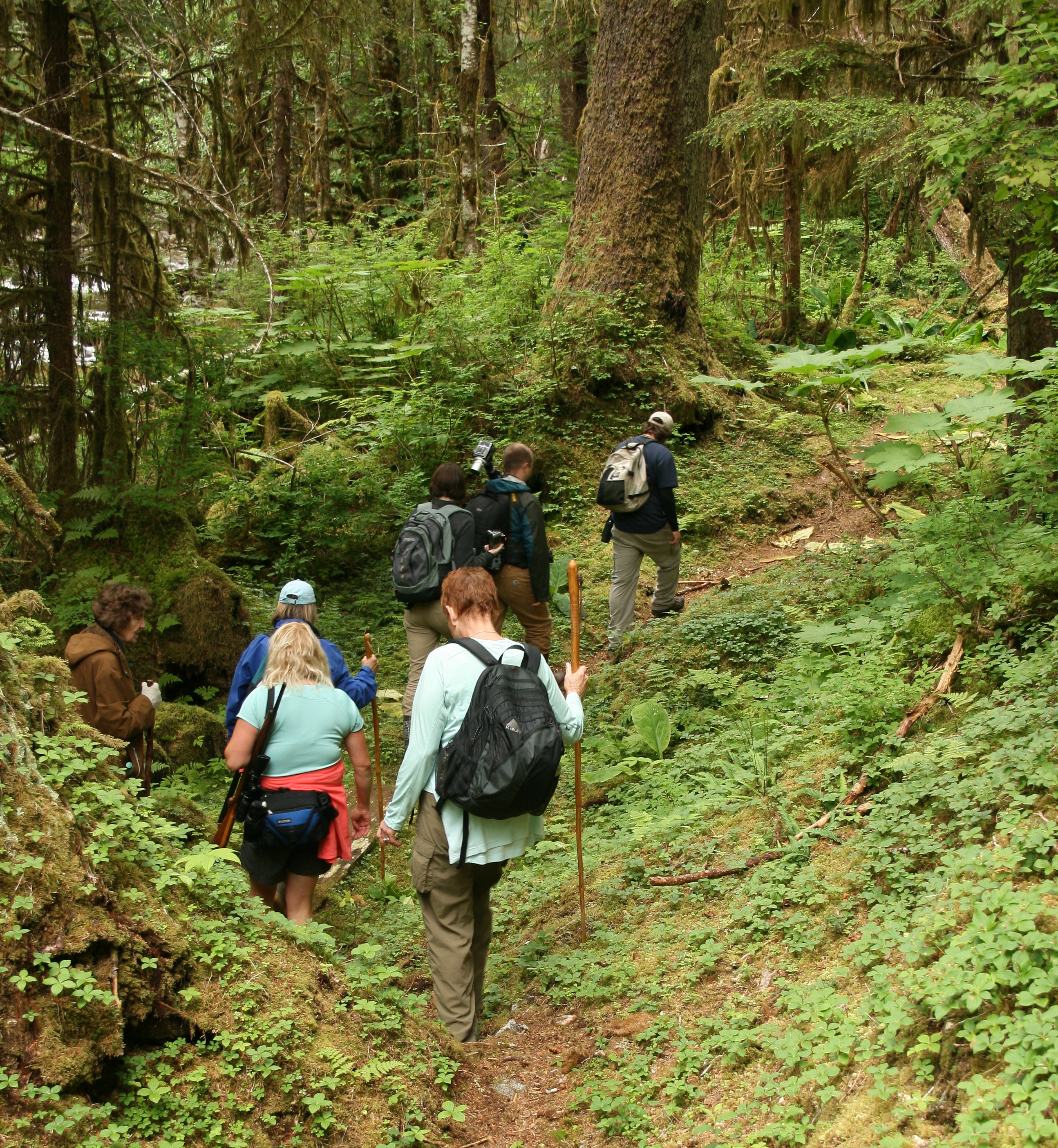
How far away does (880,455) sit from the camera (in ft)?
19.5

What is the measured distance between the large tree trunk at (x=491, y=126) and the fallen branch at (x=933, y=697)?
16.0 meters

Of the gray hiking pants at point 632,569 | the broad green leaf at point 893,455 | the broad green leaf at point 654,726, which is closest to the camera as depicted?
the broad green leaf at point 893,455

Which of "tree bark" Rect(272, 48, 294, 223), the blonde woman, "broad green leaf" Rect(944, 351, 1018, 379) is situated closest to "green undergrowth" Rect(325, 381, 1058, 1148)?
"broad green leaf" Rect(944, 351, 1018, 379)

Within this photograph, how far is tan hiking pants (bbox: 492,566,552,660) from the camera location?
772cm

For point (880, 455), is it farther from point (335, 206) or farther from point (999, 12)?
point (335, 206)

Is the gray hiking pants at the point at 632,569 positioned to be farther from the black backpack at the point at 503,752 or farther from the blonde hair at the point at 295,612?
the black backpack at the point at 503,752

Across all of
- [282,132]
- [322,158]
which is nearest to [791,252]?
[282,132]

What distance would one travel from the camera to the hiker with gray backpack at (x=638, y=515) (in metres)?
8.47

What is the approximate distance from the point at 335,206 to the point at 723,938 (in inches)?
869

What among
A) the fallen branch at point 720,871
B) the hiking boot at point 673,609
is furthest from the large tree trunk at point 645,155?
the fallen branch at point 720,871

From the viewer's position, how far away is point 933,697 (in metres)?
4.89

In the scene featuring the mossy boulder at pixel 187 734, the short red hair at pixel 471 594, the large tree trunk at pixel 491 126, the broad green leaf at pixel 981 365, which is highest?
the large tree trunk at pixel 491 126

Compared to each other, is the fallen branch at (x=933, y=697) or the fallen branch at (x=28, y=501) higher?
the fallen branch at (x=28, y=501)

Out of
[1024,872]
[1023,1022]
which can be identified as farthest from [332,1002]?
[1024,872]
